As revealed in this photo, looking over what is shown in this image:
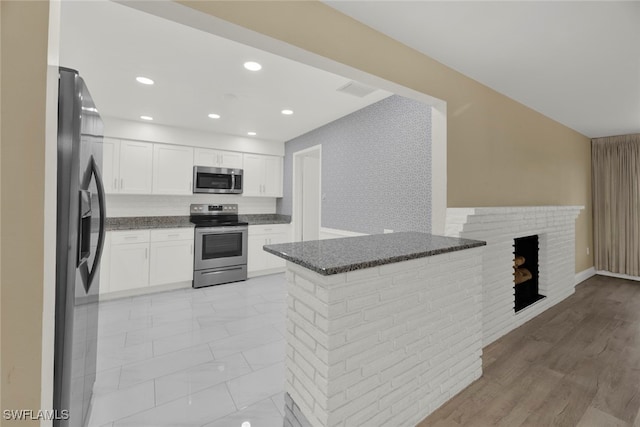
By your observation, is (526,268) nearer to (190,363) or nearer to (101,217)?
(190,363)

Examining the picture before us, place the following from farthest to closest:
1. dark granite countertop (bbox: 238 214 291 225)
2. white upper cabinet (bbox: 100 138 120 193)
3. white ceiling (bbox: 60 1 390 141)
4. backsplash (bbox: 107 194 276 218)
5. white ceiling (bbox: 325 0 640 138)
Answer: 1. dark granite countertop (bbox: 238 214 291 225)
2. backsplash (bbox: 107 194 276 218)
3. white upper cabinet (bbox: 100 138 120 193)
4. white ceiling (bbox: 60 1 390 141)
5. white ceiling (bbox: 325 0 640 138)

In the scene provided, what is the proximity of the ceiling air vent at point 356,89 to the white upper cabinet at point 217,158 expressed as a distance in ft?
8.92

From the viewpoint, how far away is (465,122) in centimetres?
257

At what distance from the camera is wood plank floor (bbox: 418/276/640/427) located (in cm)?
162

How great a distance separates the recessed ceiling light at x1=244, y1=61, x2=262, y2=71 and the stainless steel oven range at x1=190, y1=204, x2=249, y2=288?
2.68 metres

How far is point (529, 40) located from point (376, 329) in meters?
2.41

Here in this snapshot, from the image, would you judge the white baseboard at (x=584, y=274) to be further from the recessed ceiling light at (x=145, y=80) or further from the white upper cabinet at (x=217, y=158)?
the recessed ceiling light at (x=145, y=80)

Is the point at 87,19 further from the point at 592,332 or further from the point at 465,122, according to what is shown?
the point at 592,332

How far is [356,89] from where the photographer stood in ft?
9.48

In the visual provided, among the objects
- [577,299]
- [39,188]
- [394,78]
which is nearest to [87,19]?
[39,188]

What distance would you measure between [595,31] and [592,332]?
8.88 feet

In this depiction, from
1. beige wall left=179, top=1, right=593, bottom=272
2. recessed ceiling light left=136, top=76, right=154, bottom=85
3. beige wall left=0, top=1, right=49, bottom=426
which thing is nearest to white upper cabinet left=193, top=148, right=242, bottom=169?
recessed ceiling light left=136, top=76, right=154, bottom=85

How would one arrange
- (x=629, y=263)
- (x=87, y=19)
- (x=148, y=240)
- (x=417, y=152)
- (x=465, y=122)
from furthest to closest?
(x=629, y=263) < (x=148, y=240) < (x=417, y=152) < (x=465, y=122) < (x=87, y=19)

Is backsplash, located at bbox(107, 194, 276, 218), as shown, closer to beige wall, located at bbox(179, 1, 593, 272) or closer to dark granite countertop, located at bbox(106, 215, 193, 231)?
dark granite countertop, located at bbox(106, 215, 193, 231)
